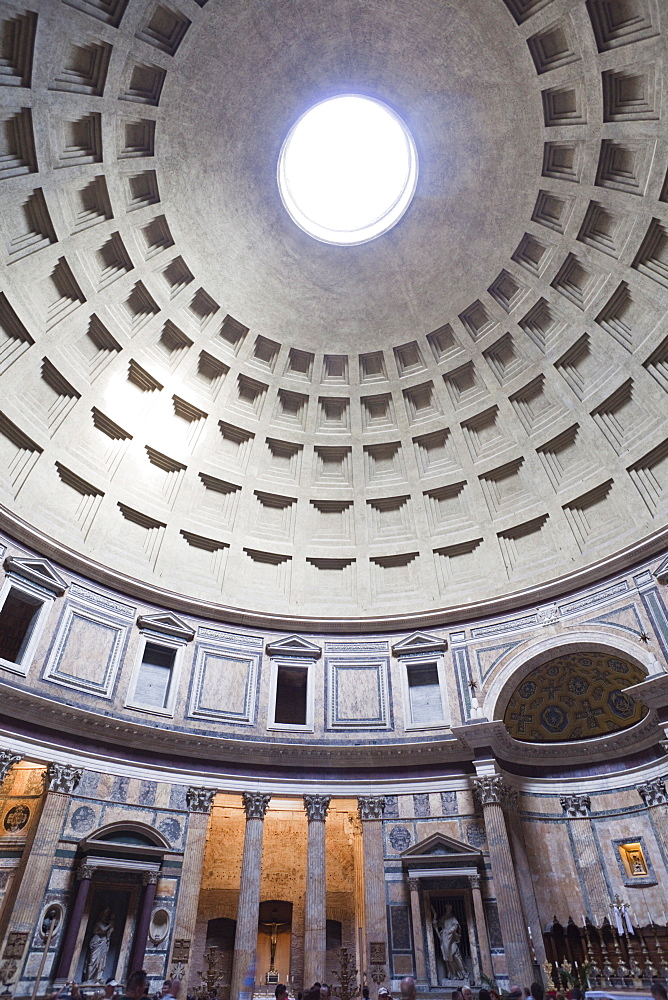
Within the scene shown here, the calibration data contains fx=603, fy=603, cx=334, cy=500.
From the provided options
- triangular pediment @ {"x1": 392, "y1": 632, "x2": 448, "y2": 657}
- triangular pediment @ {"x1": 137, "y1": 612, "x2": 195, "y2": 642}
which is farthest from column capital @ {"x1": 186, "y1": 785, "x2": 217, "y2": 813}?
triangular pediment @ {"x1": 392, "y1": 632, "x2": 448, "y2": 657}

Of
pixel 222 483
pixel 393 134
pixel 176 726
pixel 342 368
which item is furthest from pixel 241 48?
pixel 176 726

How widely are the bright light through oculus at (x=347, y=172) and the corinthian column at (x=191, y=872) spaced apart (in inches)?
866

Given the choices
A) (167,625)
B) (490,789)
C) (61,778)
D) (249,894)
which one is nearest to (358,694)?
(490,789)

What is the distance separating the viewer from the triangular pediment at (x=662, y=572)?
1966cm

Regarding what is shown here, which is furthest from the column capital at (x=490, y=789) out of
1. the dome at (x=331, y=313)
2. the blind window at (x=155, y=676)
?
the blind window at (x=155, y=676)

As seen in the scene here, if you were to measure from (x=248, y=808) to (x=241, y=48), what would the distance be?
2577 cm

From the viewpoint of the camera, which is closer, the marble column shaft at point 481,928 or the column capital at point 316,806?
the marble column shaft at point 481,928

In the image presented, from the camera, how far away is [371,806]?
2058 centimetres

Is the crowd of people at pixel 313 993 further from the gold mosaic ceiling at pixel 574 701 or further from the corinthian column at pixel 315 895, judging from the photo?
the gold mosaic ceiling at pixel 574 701

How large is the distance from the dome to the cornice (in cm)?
13

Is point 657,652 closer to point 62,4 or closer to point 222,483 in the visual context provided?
point 222,483

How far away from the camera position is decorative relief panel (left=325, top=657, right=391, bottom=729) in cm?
2247

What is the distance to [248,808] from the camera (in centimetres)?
2038

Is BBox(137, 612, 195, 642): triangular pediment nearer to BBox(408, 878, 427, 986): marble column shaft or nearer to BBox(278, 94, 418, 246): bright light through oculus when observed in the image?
BBox(408, 878, 427, 986): marble column shaft
